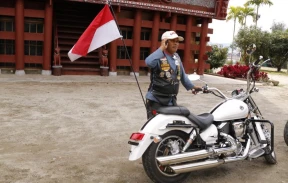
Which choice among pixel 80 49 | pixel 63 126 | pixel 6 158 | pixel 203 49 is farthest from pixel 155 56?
pixel 203 49

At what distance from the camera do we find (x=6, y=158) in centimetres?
398

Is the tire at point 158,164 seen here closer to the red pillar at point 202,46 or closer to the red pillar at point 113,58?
the red pillar at point 113,58

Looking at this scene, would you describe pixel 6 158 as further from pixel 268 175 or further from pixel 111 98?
pixel 111 98

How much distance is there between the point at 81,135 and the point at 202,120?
2279mm

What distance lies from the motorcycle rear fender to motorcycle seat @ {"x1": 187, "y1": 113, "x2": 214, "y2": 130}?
9 centimetres

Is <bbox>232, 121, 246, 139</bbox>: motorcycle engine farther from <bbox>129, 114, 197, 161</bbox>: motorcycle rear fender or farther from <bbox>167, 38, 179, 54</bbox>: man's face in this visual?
<bbox>167, 38, 179, 54</bbox>: man's face

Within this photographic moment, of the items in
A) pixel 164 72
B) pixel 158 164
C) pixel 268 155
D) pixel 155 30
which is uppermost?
pixel 155 30

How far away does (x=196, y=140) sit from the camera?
3.53 m

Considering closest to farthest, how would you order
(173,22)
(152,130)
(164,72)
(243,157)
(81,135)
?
(152,130), (164,72), (243,157), (81,135), (173,22)

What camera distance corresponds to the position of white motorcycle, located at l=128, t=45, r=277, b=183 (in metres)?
3.29

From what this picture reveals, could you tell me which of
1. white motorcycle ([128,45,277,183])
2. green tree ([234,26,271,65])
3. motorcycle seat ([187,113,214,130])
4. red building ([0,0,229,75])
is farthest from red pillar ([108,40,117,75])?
green tree ([234,26,271,65])

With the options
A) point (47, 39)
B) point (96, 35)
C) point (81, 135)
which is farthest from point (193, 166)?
point (47, 39)

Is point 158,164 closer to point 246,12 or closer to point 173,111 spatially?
point 173,111

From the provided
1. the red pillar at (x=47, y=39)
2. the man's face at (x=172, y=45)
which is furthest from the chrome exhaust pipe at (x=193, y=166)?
the red pillar at (x=47, y=39)
